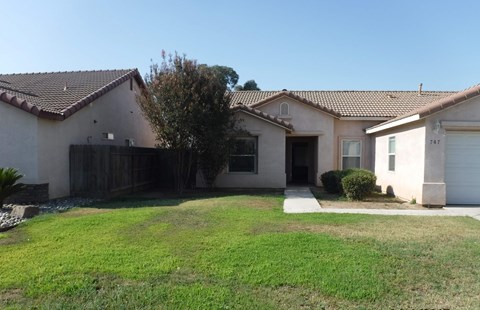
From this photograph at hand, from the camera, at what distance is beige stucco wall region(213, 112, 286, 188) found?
1656 cm

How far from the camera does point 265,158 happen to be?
54.6 ft

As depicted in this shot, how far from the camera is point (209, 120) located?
14.5 m

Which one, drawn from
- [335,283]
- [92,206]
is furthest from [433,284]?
[92,206]

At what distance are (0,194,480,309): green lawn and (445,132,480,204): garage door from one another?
3.29m

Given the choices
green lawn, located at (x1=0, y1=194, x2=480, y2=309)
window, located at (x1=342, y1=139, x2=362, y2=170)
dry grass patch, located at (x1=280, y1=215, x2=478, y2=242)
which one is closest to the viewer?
green lawn, located at (x1=0, y1=194, x2=480, y2=309)

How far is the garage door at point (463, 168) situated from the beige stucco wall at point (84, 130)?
1343 centimetres

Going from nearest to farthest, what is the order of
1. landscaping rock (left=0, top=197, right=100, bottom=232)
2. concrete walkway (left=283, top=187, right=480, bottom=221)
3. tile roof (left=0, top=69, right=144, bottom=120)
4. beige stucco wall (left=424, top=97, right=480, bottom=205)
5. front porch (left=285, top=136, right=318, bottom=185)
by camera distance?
landscaping rock (left=0, top=197, right=100, bottom=232)
concrete walkway (left=283, top=187, right=480, bottom=221)
beige stucco wall (left=424, top=97, right=480, bottom=205)
tile roof (left=0, top=69, right=144, bottom=120)
front porch (left=285, top=136, right=318, bottom=185)

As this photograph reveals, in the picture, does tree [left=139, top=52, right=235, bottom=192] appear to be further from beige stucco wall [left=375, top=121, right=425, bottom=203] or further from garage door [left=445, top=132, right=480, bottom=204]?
garage door [left=445, top=132, right=480, bottom=204]

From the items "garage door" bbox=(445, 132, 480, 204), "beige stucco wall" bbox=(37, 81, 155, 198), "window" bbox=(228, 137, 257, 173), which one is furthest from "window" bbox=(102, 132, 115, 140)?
"garage door" bbox=(445, 132, 480, 204)

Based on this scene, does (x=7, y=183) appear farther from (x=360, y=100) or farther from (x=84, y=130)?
(x=360, y=100)

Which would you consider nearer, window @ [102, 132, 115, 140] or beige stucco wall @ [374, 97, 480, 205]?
beige stucco wall @ [374, 97, 480, 205]

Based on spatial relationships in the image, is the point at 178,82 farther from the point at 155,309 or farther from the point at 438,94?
the point at 438,94

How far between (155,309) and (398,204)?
33.3 ft

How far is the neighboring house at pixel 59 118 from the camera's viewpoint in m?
11.7
